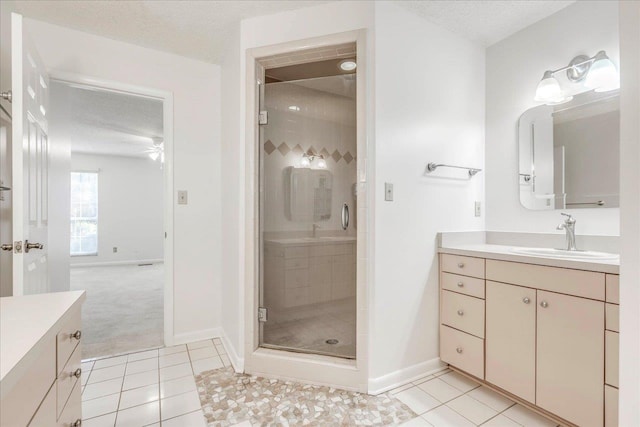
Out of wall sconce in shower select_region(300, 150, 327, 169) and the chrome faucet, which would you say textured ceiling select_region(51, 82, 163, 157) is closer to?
wall sconce in shower select_region(300, 150, 327, 169)

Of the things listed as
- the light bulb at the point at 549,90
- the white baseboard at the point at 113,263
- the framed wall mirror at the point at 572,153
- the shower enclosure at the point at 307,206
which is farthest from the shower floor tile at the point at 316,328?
the white baseboard at the point at 113,263

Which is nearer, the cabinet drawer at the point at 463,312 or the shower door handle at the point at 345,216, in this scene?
the cabinet drawer at the point at 463,312

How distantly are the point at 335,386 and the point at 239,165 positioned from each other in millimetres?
1584

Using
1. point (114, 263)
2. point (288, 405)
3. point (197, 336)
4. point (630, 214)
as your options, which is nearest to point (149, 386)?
point (197, 336)

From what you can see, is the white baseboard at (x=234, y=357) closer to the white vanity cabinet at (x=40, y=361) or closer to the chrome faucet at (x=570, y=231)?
the white vanity cabinet at (x=40, y=361)

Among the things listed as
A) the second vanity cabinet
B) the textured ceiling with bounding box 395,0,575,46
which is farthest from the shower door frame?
the second vanity cabinet

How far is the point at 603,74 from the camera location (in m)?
1.69

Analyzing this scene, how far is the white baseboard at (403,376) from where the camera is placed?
5.89 ft

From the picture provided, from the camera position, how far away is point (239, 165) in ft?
6.91

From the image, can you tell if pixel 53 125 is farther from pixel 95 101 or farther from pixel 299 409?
pixel 299 409

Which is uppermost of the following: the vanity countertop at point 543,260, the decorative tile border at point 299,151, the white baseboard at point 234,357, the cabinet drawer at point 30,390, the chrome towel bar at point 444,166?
the decorative tile border at point 299,151

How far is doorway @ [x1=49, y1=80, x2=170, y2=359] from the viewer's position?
253 centimetres

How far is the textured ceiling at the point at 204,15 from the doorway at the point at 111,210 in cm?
43

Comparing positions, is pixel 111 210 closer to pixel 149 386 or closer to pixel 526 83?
pixel 149 386
